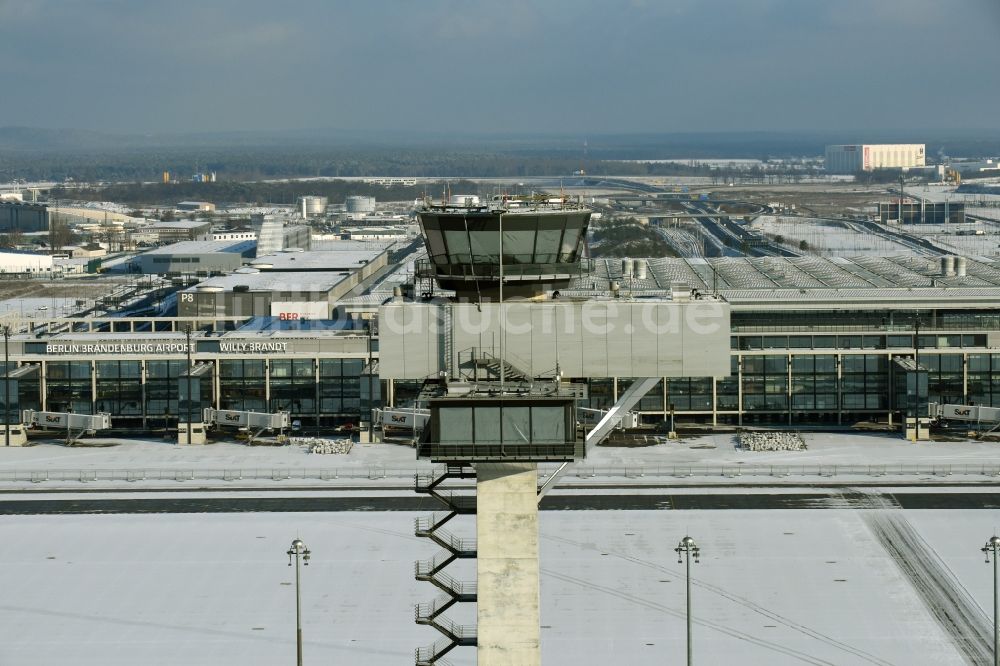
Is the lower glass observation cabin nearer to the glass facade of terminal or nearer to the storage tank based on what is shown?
the storage tank

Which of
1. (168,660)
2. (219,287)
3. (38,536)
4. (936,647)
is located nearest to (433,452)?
(168,660)

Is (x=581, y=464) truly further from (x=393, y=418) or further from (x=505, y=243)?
(x=505, y=243)

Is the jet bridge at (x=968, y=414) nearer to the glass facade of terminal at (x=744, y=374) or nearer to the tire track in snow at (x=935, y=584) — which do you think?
the glass facade of terminal at (x=744, y=374)

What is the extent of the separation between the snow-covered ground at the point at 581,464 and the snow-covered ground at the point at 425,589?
32.0 feet

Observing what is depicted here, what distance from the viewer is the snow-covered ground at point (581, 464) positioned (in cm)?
Result: 9069

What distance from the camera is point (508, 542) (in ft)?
132

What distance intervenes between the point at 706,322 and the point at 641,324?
5.27 feet

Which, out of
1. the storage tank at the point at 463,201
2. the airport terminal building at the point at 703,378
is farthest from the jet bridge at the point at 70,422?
the storage tank at the point at 463,201

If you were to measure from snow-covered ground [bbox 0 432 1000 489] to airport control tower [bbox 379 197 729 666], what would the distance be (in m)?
46.7

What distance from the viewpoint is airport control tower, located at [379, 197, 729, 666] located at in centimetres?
4012

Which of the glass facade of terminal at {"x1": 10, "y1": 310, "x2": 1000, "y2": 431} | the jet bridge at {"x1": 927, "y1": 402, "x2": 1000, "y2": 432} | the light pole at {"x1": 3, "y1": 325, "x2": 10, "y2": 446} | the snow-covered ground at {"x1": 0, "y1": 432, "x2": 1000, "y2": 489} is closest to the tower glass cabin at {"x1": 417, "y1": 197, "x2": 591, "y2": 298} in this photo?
the snow-covered ground at {"x1": 0, "y1": 432, "x2": 1000, "y2": 489}

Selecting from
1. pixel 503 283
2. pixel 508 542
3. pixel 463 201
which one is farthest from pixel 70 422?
pixel 508 542

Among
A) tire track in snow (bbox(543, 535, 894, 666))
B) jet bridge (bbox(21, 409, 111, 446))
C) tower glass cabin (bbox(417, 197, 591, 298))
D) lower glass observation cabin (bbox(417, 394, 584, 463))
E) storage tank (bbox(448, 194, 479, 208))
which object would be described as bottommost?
tire track in snow (bbox(543, 535, 894, 666))

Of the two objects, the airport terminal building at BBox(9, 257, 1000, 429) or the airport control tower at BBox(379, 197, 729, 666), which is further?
the airport terminal building at BBox(9, 257, 1000, 429)
